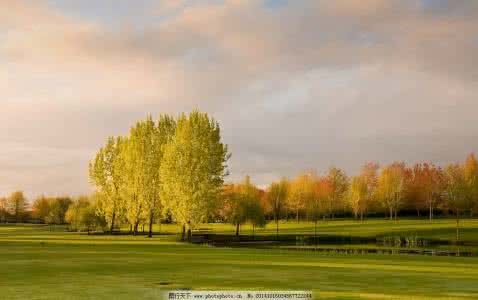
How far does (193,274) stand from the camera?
27281 mm

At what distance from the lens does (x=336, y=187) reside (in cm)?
13800

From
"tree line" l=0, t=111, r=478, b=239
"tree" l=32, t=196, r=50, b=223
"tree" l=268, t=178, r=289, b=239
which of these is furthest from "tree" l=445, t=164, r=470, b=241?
"tree" l=32, t=196, r=50, b=223

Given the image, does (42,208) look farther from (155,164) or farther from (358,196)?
(155,164)

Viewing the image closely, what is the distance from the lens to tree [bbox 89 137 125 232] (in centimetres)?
9588

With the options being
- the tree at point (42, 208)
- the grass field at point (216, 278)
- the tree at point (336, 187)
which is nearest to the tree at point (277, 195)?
the tree at point (336, 187)

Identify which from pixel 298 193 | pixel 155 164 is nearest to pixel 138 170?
pixel 155 164

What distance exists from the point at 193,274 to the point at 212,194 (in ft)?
138

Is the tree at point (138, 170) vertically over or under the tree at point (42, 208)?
over

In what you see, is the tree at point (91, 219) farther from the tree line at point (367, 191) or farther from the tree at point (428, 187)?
the tree at point (428, 187)

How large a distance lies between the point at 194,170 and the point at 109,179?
35.0m

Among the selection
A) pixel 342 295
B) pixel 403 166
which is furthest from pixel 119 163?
pixel 403 166

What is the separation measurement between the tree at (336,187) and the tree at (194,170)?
214ft

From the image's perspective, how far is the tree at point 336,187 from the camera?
134625 millimetres

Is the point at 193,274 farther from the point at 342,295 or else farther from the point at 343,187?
the point at 343,187
